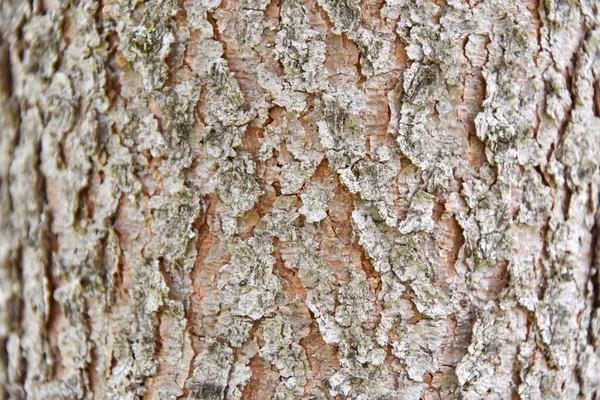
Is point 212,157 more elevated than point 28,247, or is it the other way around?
point 212,157

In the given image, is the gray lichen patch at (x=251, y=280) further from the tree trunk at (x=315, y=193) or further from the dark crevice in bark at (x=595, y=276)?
the dark crevice in bark at (x=595, y=276)

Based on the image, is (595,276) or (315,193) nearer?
(315,193)

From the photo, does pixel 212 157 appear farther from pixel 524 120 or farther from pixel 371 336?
pixel 524 120

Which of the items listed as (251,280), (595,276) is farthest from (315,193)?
(595,276)

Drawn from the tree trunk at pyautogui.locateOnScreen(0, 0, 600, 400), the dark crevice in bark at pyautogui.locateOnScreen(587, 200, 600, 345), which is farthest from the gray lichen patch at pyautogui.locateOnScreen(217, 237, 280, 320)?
the dark crevice in bark at pyautogui.locateOnScreen(587, 200, 600, 345)

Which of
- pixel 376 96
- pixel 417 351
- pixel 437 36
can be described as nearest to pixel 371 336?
pixel 417 351

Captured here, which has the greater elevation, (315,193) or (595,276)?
(315,193)

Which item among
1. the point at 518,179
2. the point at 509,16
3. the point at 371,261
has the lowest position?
the point at 371,261

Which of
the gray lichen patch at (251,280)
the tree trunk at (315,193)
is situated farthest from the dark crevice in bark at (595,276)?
the gray lichen patch at (251,280)

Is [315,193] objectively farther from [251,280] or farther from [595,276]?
[595,276]
